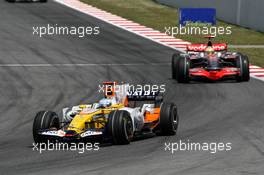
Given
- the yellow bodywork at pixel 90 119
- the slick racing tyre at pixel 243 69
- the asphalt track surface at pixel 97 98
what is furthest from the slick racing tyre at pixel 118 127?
the slick racing tyre at pixel 243 69

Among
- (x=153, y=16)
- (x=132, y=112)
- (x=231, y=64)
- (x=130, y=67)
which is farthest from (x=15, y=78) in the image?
(x=153, y=16)

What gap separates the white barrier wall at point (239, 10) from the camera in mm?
46531

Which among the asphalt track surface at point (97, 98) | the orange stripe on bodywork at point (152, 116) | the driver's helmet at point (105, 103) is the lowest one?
the asphalt track surface at point (97, 98)

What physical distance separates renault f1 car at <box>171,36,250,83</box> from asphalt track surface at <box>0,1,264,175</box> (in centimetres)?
37

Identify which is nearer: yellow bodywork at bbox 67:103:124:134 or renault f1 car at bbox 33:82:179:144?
renault f1 car at bbox 33:82:179:144

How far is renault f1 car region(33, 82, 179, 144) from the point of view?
2034 cm

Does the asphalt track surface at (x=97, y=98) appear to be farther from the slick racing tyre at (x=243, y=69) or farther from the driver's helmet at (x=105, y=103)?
the driver's helmet at (x=105, y=103)

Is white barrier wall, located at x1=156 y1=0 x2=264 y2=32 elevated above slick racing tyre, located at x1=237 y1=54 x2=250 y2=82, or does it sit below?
above

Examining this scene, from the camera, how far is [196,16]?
49.0m

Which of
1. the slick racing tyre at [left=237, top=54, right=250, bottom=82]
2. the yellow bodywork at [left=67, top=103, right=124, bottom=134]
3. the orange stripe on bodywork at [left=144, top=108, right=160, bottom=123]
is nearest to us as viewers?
the yellow bodywork at [left=67, top=103, right=124, bottom=134]

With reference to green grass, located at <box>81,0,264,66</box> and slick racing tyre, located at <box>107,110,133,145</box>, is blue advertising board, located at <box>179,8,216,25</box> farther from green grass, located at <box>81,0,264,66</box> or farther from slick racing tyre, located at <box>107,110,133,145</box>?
slick racing tyre, located at <box>107,110,133,145</box>

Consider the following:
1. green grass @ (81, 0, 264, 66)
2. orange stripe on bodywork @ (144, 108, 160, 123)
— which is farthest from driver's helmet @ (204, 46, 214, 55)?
orange stripe on bodywork @ (144, 108, 160, 123)

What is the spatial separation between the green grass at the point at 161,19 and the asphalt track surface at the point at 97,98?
2.76m

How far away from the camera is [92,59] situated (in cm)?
3750
